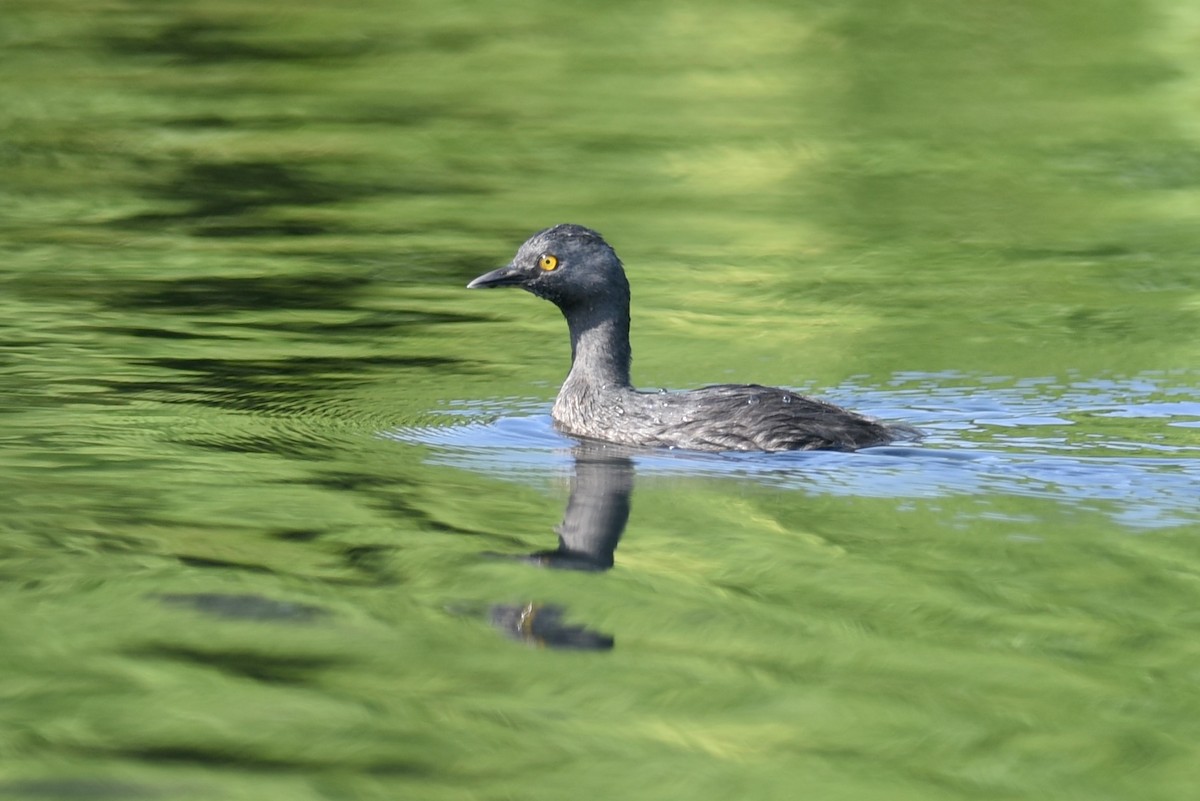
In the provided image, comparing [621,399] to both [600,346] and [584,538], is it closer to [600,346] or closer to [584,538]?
[600,346]

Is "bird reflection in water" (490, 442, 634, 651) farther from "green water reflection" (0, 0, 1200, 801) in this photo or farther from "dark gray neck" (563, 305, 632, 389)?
"dark gray neck" (563, 305, 632, 389)

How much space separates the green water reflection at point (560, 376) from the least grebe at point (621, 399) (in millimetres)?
438

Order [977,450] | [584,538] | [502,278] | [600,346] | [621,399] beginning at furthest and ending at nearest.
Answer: [600,346] → [502,278] → [621,399] → [977,450] → [584,538]

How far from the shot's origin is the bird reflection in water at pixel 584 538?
700 cm

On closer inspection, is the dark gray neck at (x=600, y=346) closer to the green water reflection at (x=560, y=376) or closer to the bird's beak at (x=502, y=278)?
the bird's beak at (x=502, y=278)

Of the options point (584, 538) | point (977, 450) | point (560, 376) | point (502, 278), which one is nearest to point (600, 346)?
point (502, 278)

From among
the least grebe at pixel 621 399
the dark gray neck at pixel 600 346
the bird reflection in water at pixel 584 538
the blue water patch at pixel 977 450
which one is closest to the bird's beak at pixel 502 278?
the least grebe at pixel 621 399

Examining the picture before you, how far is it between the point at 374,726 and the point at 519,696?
50cm

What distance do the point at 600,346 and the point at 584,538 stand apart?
280cm

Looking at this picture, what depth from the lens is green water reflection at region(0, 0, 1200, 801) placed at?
6133mm

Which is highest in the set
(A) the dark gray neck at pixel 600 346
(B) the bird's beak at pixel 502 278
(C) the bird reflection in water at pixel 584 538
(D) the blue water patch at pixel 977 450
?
(B) the bird's beak at pixel 502 278

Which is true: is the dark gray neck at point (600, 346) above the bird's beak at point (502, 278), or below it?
below

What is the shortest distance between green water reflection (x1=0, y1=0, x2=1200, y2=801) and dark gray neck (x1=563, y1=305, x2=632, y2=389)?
0.65m

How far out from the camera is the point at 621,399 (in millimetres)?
10625
